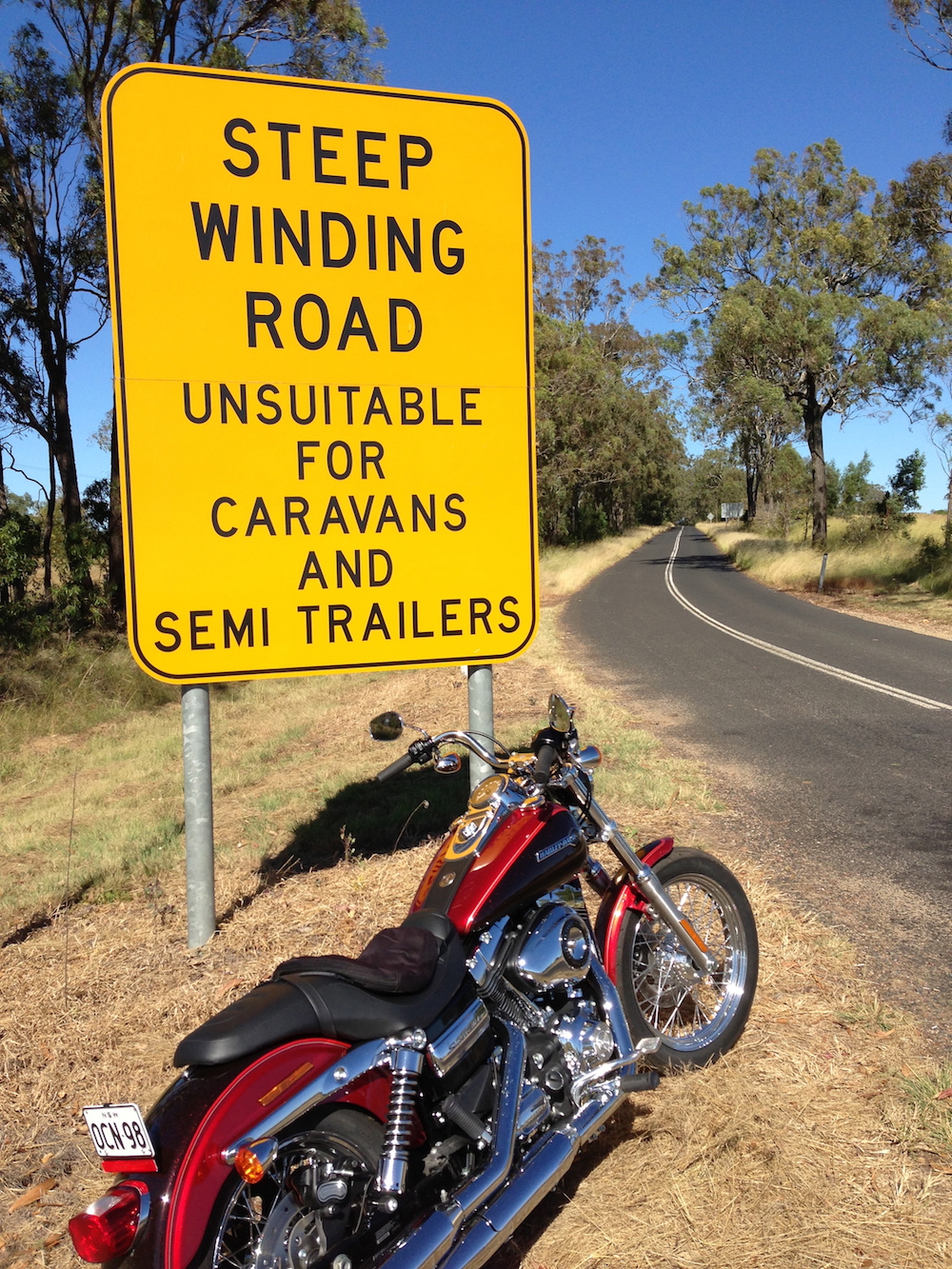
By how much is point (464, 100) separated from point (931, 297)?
29.1 m

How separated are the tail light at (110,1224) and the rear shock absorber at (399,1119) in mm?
484

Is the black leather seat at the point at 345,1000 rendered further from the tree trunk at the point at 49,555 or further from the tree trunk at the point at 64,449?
the tree trunk at the point at 64,449

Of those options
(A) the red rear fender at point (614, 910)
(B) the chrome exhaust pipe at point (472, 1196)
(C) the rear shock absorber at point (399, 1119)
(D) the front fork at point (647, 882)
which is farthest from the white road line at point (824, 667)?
(C) the rear shock absorber at point (399, 1119)

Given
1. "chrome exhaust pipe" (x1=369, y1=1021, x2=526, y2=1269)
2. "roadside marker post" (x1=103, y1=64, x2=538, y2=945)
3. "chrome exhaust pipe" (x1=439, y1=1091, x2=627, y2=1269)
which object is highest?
"roadside marker post" (x1=103, y1=64, x2=538, y2=945)

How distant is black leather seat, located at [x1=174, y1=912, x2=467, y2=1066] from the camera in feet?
6.30

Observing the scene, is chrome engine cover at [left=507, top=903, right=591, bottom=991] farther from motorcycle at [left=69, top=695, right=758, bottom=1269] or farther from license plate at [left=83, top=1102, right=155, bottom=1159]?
license plate at [left=83, top=1102, right=155, bottom=1159]

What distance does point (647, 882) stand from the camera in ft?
10.0

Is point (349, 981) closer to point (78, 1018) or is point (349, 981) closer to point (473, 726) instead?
point (78, 1018)

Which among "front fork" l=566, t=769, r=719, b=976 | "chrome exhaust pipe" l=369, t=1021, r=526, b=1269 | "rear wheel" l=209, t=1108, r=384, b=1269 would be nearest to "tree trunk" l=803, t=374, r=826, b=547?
"front fork" l=566, t=769, r=719, b=976

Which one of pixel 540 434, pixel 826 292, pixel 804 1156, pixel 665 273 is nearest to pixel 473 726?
pixel 804 1156

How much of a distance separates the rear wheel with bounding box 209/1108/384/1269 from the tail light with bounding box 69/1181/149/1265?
0.15m

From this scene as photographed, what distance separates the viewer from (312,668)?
4.33 metres

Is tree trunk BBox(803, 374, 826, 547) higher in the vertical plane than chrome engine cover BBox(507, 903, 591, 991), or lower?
higher

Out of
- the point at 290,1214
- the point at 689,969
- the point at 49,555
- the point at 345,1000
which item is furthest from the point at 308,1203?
the point at 49,555
